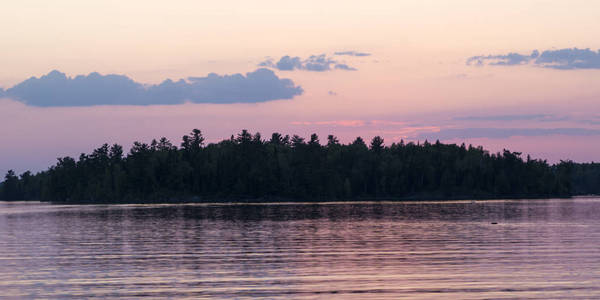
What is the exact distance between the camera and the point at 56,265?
4962 cm

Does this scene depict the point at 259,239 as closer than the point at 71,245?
No

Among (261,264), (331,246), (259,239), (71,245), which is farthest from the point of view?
(259,239)

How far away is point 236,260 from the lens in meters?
51.5

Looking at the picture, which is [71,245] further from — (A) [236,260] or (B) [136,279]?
(B) [136,279]

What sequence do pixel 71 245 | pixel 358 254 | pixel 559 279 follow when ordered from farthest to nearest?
pixel 71 245
pixel 358 254
pixel 559 279

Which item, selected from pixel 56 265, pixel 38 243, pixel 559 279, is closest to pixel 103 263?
pixel 56 265

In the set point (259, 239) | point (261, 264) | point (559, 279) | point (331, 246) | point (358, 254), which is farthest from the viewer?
point (259, 239)

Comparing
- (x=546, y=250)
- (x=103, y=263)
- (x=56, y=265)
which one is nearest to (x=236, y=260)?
(x=103, y=263)

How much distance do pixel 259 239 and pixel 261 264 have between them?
23.9 metres

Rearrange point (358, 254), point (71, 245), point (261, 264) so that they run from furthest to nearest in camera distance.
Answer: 1. point (71, 245)
2. point (358, 254)
3. point (261, 264)

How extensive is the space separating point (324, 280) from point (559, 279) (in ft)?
44.0

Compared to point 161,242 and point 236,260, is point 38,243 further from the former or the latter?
point 236,260

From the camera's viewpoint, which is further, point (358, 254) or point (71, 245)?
point (71, 245)

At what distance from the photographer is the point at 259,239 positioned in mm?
72688
